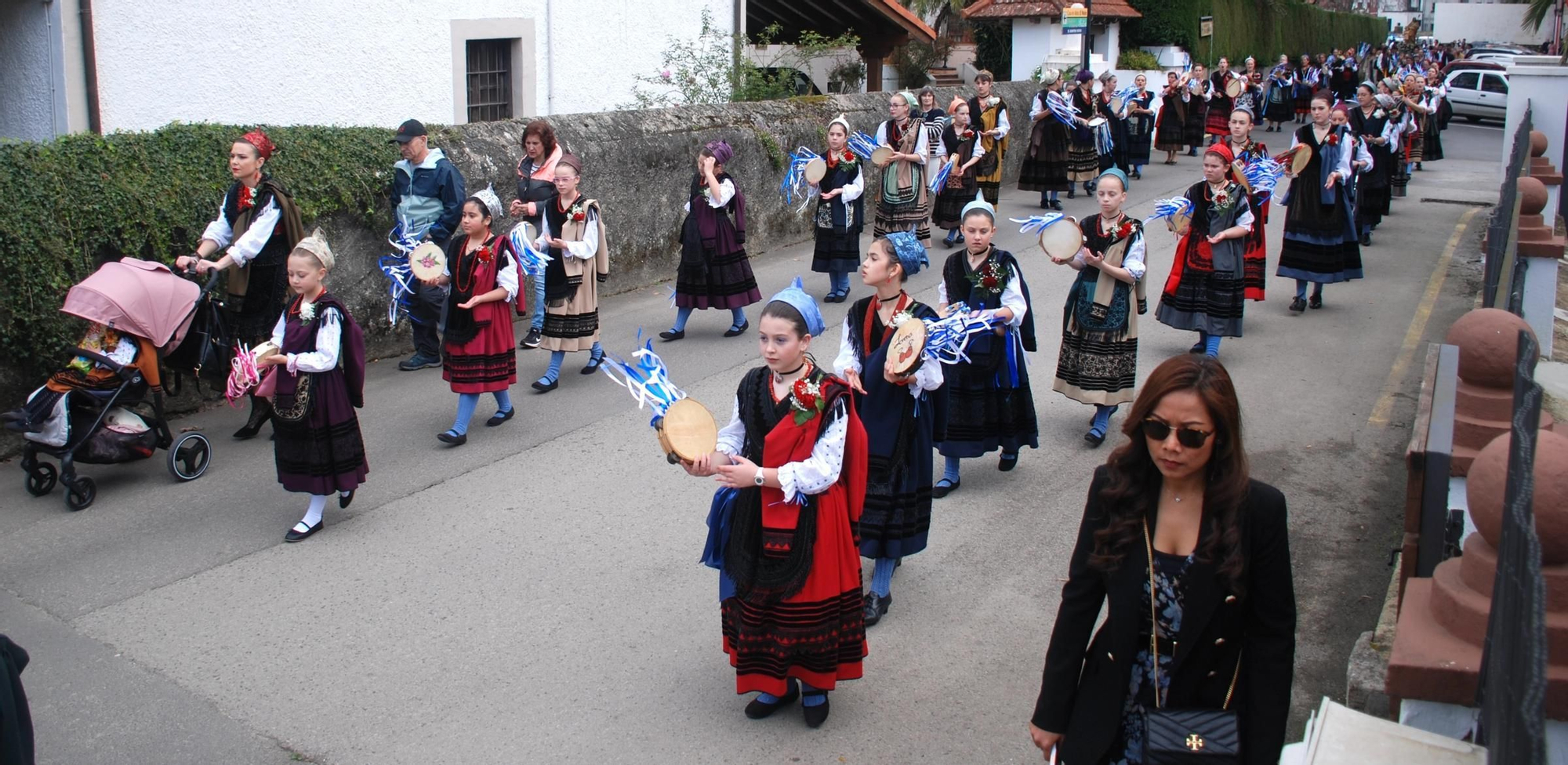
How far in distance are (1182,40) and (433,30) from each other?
24111mm

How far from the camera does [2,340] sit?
7.50m

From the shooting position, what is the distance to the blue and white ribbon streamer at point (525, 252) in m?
8.74

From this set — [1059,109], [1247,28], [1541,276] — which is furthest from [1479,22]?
[1541,276]

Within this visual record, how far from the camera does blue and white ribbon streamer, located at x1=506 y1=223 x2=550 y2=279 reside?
8.74 meters

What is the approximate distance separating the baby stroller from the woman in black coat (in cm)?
583

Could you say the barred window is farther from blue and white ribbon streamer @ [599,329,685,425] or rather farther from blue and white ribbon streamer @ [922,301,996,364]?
blue and white ribbon streamer @ [599,329,685,425]

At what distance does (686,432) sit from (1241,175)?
6.71 m

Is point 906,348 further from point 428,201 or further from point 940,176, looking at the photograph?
point 940,176

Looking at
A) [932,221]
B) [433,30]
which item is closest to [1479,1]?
[932,221]

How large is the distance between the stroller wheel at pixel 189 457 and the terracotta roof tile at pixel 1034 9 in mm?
21993

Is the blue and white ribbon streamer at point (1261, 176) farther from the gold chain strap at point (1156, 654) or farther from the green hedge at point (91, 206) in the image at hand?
the gold chain strap at point (1156, 654)

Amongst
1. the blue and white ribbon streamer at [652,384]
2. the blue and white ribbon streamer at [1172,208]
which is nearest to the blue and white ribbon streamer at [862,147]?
the blue and white ribbon streamer at [1172,208]

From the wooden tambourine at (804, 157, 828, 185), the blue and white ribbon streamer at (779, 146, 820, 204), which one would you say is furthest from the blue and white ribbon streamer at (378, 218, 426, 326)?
the blue and white ribbon streamer at (779, 146, 820, 204)

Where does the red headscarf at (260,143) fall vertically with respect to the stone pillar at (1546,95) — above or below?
below
